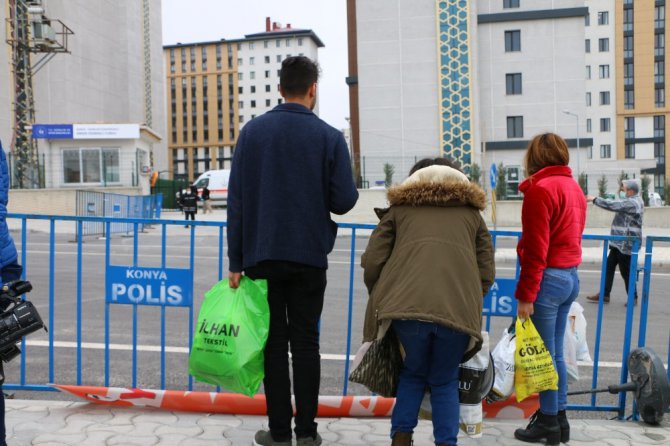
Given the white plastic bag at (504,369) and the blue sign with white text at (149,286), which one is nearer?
the white plastic bag at (504,369)

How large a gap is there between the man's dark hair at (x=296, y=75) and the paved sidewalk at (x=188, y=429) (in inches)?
78.4

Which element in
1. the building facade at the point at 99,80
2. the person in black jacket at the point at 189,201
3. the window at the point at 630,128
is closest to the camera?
the person in black jacket at the point at 189,201

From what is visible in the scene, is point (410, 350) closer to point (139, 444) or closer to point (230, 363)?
point (230, 363)

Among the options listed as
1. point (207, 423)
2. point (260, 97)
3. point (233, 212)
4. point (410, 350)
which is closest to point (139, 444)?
point (207, 423)

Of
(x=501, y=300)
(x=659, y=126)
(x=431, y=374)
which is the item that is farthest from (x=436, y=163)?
(x=659, y=126)

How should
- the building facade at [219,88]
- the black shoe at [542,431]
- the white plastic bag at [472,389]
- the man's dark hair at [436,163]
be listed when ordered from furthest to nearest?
the building facade at [219,88] < the black shoe at [542,431] < the white plastic bag at [472,389] < the man's dark hair at [436,163]

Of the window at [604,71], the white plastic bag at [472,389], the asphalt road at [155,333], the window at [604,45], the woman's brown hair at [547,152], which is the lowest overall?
the asphalt road at [155,333]

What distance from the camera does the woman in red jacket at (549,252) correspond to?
3.69m

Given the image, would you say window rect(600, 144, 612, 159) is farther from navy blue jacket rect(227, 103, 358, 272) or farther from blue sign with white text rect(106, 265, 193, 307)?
navy blue jacket rect(227, 103, 358, 272)

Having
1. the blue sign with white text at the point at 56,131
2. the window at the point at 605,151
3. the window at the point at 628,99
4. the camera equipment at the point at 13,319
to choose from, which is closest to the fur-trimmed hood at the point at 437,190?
the camera equipment at the point at 13,319

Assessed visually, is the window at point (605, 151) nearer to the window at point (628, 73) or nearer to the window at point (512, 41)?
the window at point (628, 73)

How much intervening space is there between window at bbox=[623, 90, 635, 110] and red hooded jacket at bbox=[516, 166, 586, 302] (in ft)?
278

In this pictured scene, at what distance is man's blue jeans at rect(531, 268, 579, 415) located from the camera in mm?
3779

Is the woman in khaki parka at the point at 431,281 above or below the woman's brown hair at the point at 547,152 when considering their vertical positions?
below
